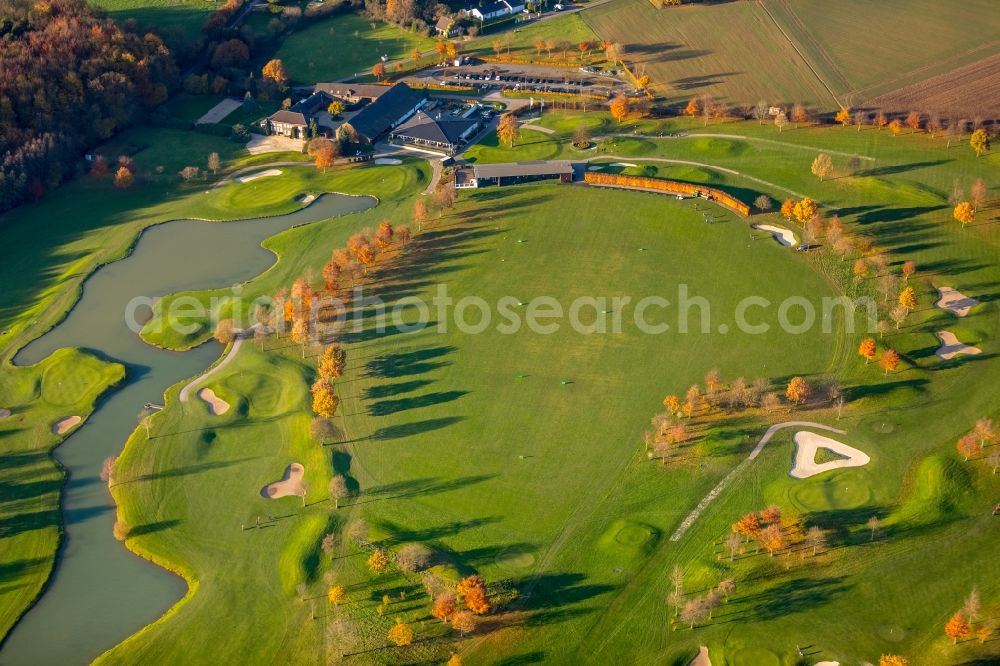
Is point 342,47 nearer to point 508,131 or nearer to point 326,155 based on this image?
point 326,155

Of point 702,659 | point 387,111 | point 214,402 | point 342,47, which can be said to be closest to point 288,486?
point 214,402

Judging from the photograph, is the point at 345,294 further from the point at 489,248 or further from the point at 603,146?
the point at 603,146

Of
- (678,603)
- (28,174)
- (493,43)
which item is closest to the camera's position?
(678,603)

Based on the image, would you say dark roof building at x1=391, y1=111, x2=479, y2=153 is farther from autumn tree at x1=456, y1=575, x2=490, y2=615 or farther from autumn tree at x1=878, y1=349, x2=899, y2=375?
autumn tree at x1=456, y1=575, x2=490, y2=615

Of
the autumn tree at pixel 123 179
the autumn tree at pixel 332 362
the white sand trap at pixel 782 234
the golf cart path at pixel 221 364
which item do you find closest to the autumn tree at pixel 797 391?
the white sand trap at pixel 782 234

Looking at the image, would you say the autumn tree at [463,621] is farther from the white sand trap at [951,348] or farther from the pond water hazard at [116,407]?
the white sand trap at [951,348]

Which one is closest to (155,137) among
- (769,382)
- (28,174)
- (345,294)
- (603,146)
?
(28,174)

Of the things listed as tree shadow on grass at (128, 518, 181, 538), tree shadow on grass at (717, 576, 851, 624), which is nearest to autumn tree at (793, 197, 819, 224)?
tree shadow on grass at (717, 576, 851, 624)
